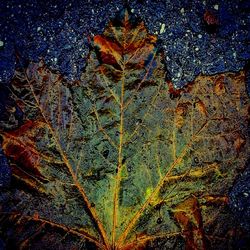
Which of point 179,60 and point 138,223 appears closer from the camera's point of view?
point 138,223

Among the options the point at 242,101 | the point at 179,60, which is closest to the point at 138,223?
the point at 242,101

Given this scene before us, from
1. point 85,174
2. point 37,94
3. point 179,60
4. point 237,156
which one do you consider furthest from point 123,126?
point 179,60

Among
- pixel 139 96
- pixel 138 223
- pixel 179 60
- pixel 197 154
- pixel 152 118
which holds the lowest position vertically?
pixel 138 223

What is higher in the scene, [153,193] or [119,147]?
[119,147]

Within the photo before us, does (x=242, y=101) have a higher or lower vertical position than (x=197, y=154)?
higher

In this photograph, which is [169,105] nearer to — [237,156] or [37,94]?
[237,156]

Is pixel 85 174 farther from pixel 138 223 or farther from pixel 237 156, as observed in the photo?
pixel 237 156
